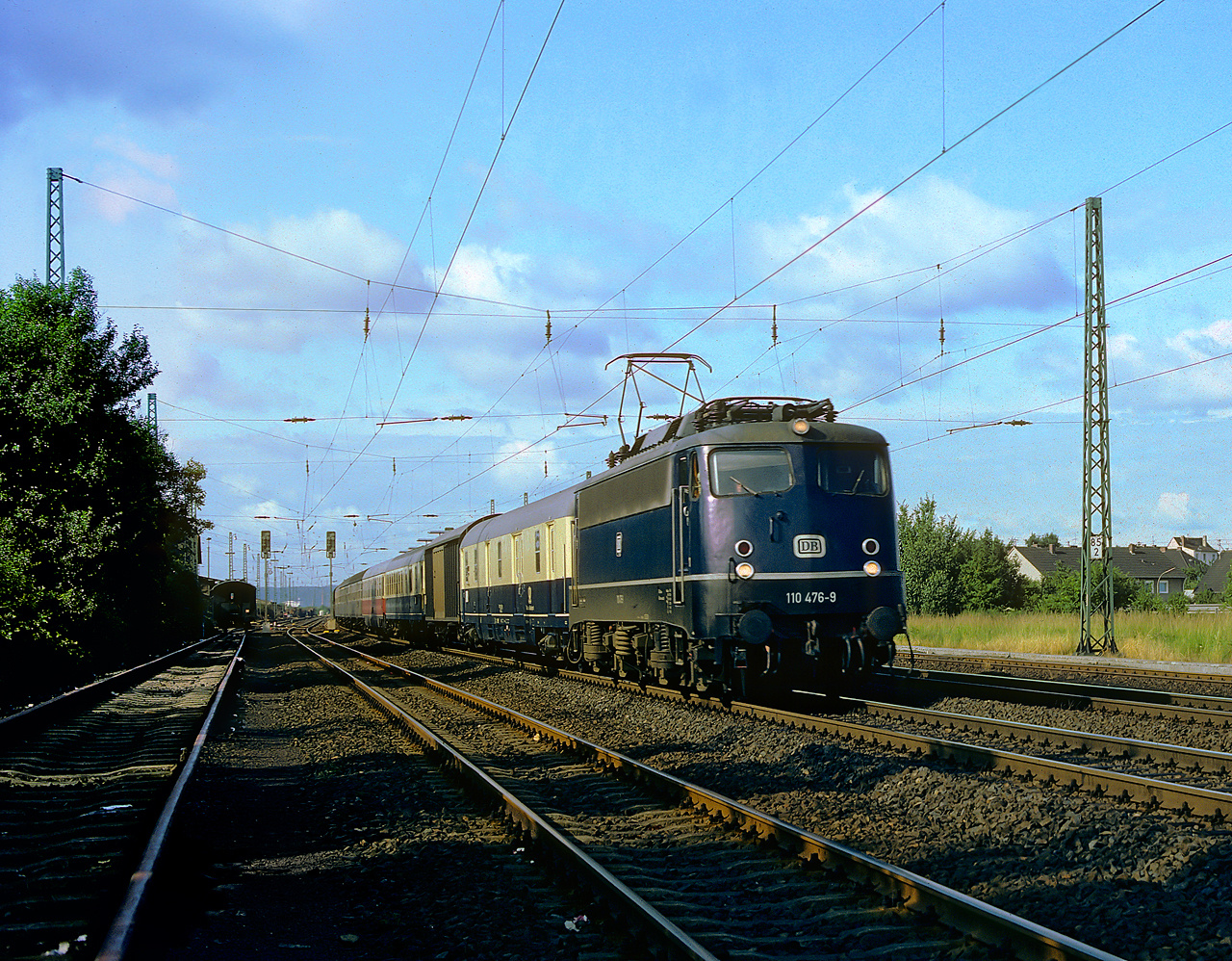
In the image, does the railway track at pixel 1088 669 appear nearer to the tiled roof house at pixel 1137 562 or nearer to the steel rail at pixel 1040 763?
the steel rail at pixel 1040 763

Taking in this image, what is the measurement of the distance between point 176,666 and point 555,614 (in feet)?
55.2

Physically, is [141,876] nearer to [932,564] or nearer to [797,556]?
[797,556]

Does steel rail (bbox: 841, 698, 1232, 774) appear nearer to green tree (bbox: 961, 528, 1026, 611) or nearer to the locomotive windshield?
the locomotive windshield

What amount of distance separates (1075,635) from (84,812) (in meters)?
23.2

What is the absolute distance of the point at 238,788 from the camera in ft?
32.8

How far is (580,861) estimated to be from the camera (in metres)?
6.20

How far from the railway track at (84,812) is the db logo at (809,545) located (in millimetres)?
7391

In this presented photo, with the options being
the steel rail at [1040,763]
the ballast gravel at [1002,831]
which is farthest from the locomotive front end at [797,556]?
the ballast gravel at [1002,831]

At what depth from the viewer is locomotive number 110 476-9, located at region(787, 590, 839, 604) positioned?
1289 cm

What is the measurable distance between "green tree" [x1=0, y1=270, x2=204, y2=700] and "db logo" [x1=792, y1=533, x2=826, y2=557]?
1405cm

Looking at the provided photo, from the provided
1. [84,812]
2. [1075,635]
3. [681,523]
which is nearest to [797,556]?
[681,523]

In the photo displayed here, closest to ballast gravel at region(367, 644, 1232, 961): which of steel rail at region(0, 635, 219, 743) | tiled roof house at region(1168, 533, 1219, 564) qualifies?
steel rail at region(0, 635, 219, 743)

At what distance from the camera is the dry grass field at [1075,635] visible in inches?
864

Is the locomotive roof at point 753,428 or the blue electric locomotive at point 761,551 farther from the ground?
the locomotive roof at point 753,428
